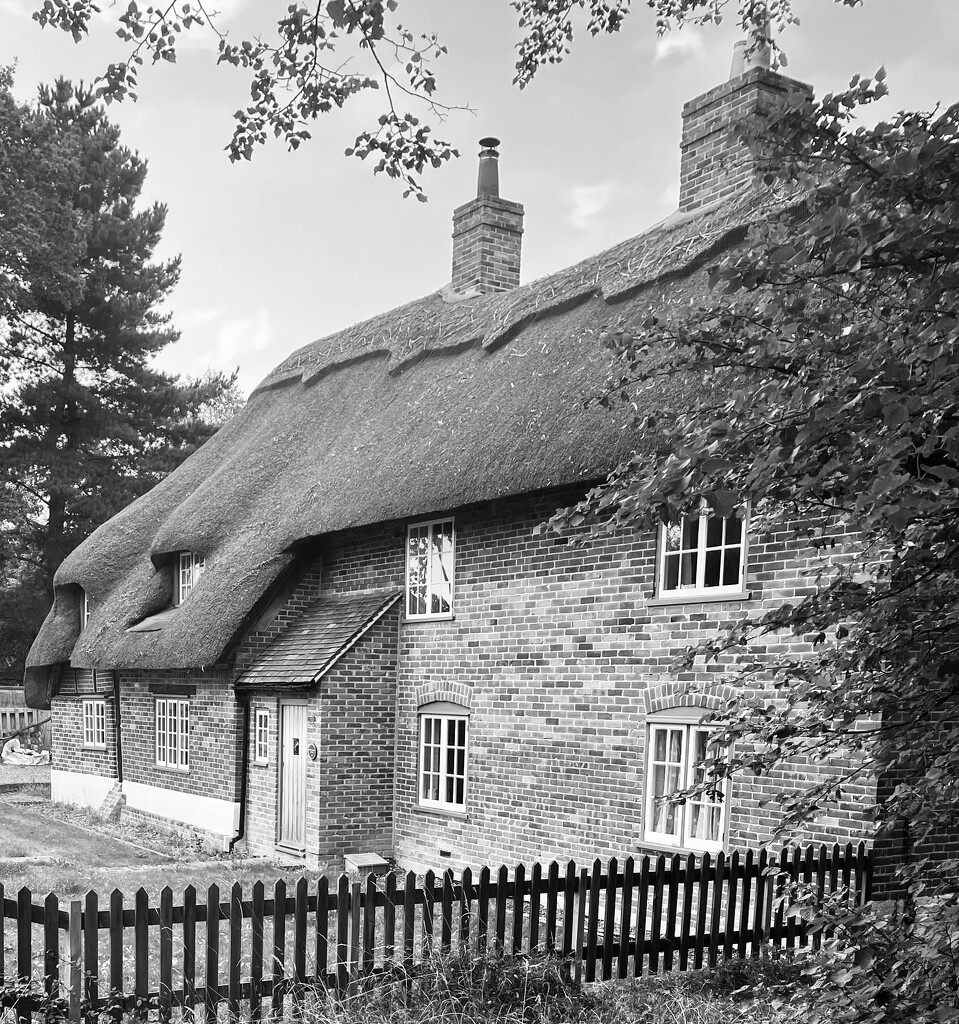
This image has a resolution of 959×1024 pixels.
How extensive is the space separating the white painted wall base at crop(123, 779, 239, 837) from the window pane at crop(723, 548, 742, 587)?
A: 8449mm

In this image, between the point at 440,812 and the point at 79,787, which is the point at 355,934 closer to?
the point at 440,812

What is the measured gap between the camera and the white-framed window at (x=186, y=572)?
701 inches

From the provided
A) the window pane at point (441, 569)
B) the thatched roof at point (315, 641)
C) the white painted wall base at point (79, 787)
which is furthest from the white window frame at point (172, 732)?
the window pane at point (441, 569)

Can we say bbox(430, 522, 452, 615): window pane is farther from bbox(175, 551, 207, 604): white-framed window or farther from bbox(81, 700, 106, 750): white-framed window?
bbox(81, 700, 106, 750): white-framed window

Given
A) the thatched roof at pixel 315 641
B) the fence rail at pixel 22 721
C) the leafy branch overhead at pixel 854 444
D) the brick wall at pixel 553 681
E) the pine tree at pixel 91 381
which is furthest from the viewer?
the pine tree at pixel 91 381

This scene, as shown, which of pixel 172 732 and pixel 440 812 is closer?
pixel 440 812

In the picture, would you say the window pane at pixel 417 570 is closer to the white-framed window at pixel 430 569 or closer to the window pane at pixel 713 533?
the white-framed window at pixel 430 569

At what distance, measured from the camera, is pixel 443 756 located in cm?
1343

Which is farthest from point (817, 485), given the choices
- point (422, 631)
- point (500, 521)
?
point (422, 631)

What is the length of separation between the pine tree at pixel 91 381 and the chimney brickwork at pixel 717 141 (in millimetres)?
22961

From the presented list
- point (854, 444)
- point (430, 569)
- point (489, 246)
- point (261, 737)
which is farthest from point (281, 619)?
point (854, 444)

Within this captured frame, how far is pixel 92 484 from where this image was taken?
33969mm

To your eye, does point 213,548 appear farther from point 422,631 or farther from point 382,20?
point 382,20

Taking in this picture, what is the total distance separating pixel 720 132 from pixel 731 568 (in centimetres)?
523
